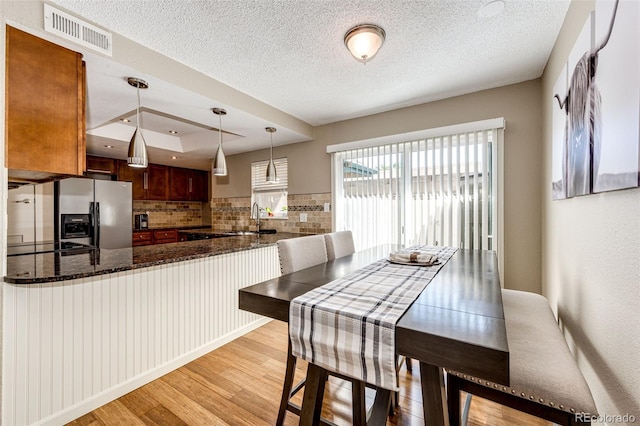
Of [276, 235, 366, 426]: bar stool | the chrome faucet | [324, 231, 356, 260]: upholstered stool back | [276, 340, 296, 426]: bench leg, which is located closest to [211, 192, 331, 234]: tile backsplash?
the chrome faucet

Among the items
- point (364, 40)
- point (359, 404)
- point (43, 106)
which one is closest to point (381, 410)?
point (359, 404)

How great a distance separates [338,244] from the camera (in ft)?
7.13

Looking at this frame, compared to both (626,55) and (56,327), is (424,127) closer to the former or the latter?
(626,55)

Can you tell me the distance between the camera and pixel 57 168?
61.0 inches

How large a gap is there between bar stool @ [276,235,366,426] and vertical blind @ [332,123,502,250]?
4.46 feet

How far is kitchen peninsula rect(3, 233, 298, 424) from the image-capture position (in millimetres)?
1421

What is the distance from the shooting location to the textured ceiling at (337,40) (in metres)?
1.54

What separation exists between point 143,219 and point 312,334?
15.7 ft

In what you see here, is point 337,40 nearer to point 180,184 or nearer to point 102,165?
point 102,165

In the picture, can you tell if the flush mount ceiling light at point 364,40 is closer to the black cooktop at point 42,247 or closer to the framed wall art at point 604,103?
the framed wall art at point 604,103

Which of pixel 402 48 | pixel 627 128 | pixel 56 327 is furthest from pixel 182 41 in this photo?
pixel 627 128

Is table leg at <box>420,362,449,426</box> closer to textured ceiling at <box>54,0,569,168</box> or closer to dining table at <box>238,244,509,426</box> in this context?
dining table at <box>238,244,509,426</box>

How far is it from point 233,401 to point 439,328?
1.56 meters
